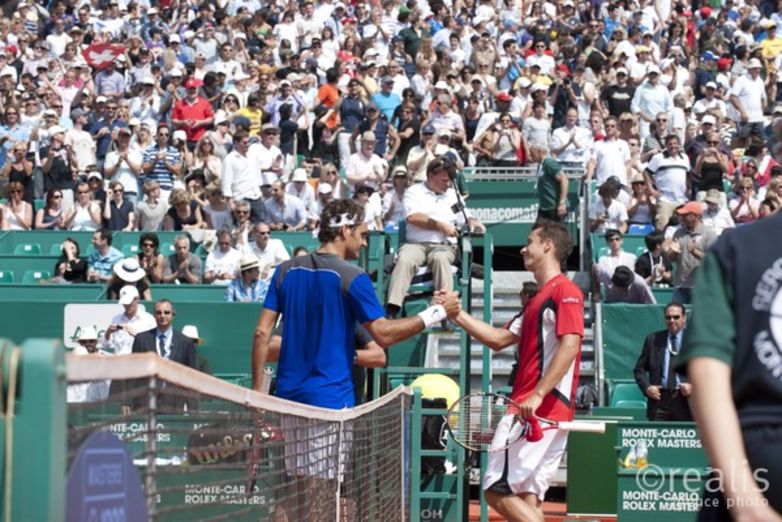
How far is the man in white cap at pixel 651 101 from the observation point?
21.7m

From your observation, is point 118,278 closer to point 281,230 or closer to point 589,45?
point 281,230

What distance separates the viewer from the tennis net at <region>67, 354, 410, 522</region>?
10.7ft

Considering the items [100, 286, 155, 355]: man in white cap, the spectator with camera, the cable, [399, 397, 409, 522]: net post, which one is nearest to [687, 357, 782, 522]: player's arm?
the cable

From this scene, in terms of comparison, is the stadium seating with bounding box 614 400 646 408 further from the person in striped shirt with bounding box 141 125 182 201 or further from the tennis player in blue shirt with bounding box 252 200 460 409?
the person in striped shirt with bounding box 141 125 182 201

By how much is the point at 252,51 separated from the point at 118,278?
985cm

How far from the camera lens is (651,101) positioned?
21.8m

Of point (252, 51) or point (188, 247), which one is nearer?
point (188, 247)

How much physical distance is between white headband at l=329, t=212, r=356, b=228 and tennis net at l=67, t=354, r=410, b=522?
0.91m

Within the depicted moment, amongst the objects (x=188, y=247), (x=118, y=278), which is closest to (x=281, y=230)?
(x=188, y=247)

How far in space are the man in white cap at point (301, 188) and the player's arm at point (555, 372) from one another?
11261mm

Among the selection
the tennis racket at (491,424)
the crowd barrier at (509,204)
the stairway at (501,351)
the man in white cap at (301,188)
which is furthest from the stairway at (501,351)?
the tennis racket at (491,424)

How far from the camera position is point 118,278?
52.1ft

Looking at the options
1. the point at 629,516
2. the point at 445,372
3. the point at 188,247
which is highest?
the point at 188,247

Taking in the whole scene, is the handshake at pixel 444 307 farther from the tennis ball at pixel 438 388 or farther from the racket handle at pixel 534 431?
the tennis ball at pixel 438 388
